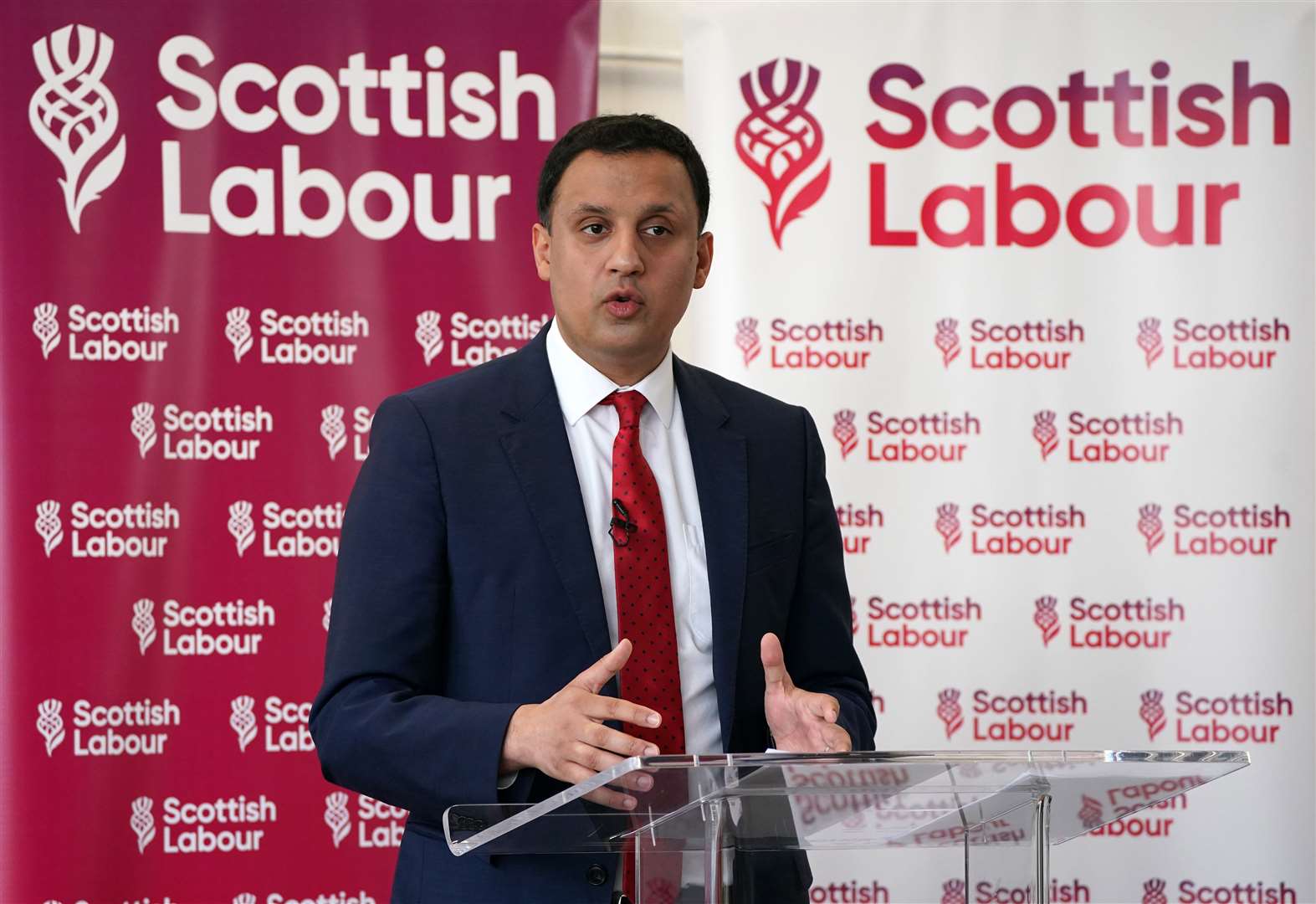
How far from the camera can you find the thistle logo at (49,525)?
3436mm

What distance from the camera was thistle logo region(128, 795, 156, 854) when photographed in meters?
3.44

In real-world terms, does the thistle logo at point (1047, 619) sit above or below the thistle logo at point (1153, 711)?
above

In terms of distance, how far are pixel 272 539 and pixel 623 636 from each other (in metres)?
1.88

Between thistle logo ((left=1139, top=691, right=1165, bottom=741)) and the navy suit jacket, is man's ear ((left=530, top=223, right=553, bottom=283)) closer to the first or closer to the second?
the navy suit jacket

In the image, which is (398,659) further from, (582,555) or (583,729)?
(583,729)

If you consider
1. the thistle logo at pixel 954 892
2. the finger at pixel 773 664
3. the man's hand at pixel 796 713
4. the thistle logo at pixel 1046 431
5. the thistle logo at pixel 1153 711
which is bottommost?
the thistle logo at pixel 1153 711

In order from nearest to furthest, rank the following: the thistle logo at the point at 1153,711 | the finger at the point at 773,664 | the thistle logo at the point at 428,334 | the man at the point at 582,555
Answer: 1. the finger at the point at 773,664
2. the man at the point at 582,555
3. the thistle logo at the point at 428,334
4. the thistle logo at the point at 1153,711

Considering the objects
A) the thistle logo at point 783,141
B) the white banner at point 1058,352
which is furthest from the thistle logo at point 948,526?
the thistle logo at point 783,141

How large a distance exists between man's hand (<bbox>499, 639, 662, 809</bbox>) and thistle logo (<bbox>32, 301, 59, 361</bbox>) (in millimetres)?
2379

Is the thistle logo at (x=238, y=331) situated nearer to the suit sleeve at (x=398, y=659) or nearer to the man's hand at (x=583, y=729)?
the suit sleeve at (x=398, y=659)

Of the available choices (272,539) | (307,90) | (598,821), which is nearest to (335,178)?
(307,90)

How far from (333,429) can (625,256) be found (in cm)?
180

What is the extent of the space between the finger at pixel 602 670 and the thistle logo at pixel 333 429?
220 cm

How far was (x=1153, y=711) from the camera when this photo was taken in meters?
3.76
